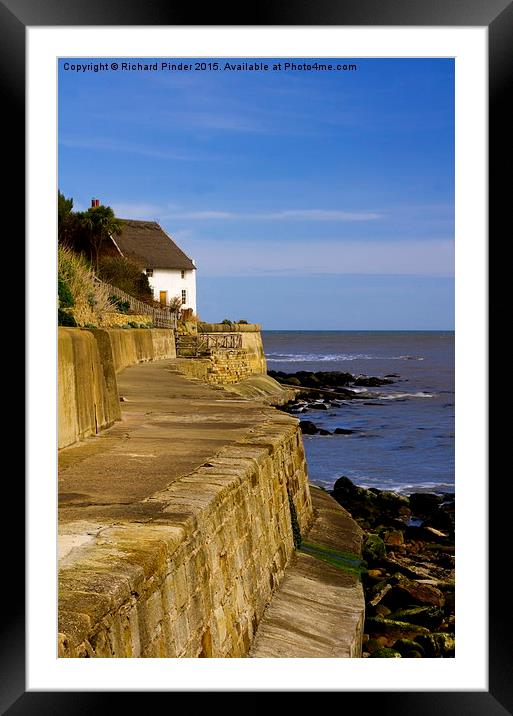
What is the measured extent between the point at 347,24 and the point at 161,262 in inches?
1445

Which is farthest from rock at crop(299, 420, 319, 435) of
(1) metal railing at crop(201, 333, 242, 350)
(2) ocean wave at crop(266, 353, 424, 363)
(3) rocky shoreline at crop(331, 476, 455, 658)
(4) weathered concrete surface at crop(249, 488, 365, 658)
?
(2) ocean wave at crop(266, 353, 424, 363)

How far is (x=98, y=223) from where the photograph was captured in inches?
1212

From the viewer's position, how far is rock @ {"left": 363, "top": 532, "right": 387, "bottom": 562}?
10.3m

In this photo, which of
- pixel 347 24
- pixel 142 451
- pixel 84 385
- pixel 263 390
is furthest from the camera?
pixel 263 390

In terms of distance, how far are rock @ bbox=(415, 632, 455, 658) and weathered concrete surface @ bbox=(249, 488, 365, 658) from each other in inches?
25.0

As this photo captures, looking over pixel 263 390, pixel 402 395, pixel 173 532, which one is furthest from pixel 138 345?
pixel 402 395

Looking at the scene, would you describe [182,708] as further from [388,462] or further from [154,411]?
[388,462]

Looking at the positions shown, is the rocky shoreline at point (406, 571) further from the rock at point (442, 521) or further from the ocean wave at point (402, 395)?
the ocean wave at point (402, 395)

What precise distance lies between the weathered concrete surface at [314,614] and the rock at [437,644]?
25.0 inches

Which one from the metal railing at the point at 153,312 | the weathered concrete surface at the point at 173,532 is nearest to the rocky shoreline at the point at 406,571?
the weathered concrete surface at the point at 173,532

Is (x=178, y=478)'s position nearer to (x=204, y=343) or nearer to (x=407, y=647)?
(x=407, y=647)

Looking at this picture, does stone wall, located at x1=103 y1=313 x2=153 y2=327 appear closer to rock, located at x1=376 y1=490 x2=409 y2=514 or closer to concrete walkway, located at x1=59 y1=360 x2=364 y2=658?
rock, located at x1=376 y1=490 x2=409 y2=514

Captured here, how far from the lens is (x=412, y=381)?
42.3 meters
